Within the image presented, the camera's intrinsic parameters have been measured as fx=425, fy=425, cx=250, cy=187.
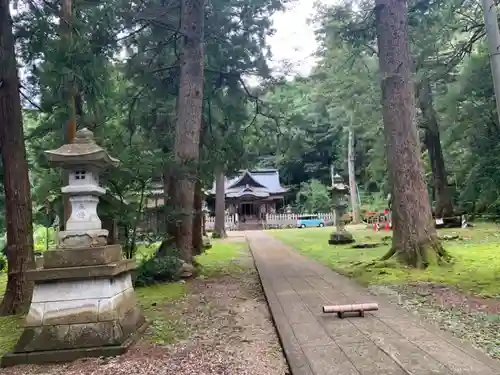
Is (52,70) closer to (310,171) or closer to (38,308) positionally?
(38,308)

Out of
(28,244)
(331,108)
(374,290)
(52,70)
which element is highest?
(331,108)

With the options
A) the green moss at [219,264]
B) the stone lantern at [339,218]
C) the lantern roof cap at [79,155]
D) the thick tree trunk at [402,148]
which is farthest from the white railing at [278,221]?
the lantern roof cap at [79,155]

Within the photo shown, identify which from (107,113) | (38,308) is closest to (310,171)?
(107,113)

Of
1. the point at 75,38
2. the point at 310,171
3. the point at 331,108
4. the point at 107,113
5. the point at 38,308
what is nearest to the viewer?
the point at 38,308

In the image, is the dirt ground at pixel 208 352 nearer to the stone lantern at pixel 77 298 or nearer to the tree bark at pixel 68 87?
the stone lantern at pixel 77 298

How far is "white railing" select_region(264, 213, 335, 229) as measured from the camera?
31172mm

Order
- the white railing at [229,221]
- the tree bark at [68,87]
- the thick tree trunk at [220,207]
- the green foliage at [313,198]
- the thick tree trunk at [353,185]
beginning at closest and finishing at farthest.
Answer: the tree bark at [68,87], the thick tree trunk at [220,207], the thick tree trunk at [353,185], the white railing at [229,221], the green foliage at [313,198]

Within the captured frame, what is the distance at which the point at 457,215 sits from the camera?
19203 millimetres

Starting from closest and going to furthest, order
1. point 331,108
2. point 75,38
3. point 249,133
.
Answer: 1. point 75,38
2. point 249,133
3. point 331,108

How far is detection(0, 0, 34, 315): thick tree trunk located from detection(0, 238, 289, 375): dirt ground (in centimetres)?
213

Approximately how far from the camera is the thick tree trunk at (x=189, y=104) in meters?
8.19

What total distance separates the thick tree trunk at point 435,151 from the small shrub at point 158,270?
1483 centimetres

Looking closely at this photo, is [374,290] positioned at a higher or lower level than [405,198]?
lower

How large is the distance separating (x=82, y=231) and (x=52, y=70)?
2848 mm
